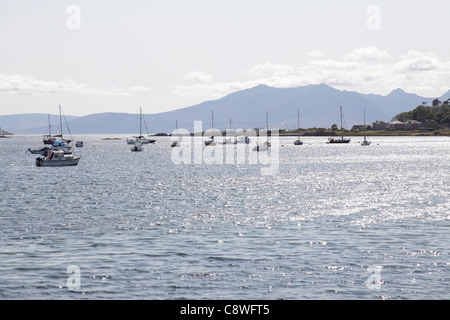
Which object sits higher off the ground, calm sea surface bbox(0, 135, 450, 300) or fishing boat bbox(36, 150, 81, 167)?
fishing boat bbox(36, 150, 81, 167)

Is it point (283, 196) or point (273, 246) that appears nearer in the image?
point (273, 246)

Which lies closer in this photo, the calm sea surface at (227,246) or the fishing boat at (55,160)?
the calm sea surface at (227,246)

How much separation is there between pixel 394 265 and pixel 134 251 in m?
14.9

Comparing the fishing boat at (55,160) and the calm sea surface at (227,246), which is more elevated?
the fishing boat at (55,160)

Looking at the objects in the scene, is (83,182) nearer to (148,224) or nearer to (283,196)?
(283,196)

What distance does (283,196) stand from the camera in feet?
203

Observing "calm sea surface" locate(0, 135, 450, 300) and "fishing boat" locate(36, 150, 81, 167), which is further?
"fishing boat" locate(36, 150, 81, 167)

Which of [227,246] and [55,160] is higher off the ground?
[55,160]

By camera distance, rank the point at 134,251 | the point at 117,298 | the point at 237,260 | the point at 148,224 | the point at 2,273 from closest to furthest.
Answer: the point at 117,298, the point at 2,273, the point at 237,260, the point at 134,251, the point at 148,224

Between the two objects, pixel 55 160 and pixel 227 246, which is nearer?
pixel 227 246
